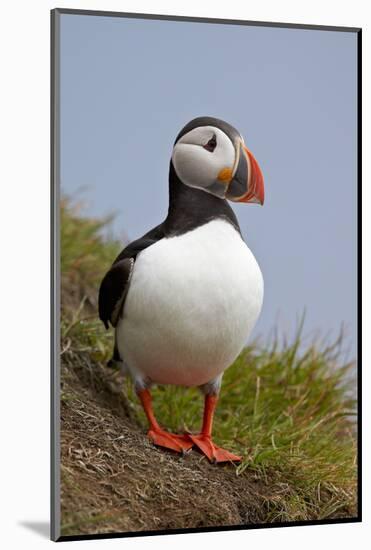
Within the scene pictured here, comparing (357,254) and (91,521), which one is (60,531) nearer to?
(91,521)

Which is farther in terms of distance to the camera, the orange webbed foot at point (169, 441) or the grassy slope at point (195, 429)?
the orange webbed foot at point (169, 441)

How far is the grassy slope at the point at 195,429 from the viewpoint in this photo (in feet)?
16.1

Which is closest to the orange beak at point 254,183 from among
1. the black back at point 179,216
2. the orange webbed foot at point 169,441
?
the black back at point 179,216

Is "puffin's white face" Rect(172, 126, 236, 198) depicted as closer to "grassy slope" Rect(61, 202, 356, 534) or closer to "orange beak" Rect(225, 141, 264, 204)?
"orange beak" Rect(225, 141, 264, 204)

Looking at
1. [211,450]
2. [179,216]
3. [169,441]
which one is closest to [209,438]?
[211,450]

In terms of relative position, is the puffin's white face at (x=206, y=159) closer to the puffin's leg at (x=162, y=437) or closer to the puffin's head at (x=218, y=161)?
the puffin's head at (x=218, y=161)

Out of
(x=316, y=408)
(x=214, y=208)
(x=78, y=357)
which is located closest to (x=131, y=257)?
(x=214, y=208)

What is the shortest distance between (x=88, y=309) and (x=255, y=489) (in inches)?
81.4

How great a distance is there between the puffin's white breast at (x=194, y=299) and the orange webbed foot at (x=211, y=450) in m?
0.39

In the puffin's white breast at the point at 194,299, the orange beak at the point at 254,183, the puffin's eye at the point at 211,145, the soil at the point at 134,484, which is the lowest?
the soil at the point at 134,484

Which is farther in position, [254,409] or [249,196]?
[254,409]

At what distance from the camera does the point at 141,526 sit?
16.1 feet

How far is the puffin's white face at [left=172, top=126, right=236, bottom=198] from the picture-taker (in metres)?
4.93

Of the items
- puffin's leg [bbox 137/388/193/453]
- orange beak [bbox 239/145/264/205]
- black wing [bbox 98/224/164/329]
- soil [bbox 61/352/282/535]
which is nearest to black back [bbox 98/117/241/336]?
black wing [bbox 98/224/164/329]
